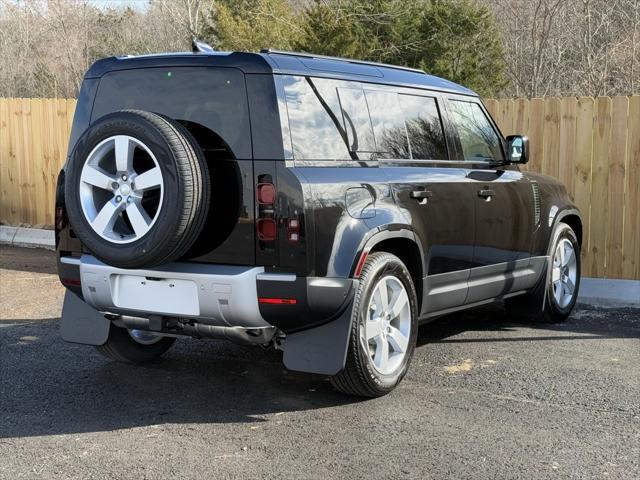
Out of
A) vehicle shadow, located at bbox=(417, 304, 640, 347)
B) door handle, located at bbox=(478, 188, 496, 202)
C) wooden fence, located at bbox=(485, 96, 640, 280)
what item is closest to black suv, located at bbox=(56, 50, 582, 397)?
door handle, located at bbox=(478, 188, 496, 202)

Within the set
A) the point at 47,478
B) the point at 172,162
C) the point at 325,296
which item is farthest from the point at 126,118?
the point at 47,478

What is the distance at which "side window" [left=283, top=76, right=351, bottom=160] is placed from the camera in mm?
4602

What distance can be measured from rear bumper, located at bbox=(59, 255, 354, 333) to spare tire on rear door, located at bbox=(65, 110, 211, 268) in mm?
196

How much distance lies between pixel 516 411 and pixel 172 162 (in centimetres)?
248

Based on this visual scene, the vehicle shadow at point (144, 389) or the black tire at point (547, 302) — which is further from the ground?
the black tire at point (547, 302)

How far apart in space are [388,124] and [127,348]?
2418 millimetres

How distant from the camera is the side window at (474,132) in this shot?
624 cm

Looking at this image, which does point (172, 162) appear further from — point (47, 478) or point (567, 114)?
point (567, 114)

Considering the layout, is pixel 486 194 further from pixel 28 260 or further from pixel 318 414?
pixel 28 260

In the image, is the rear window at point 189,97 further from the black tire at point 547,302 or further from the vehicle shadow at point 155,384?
the black tire at point 547,302

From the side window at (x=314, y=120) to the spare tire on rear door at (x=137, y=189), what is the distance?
57 centimetres

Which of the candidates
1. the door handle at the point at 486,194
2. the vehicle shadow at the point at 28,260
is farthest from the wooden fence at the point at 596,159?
the vehicle shadow at the point at 28,260

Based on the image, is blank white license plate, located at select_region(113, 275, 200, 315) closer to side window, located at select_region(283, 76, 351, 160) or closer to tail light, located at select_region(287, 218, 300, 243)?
tail light, located at select_region(287, 218, 300, 243)

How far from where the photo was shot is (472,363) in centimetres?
595
